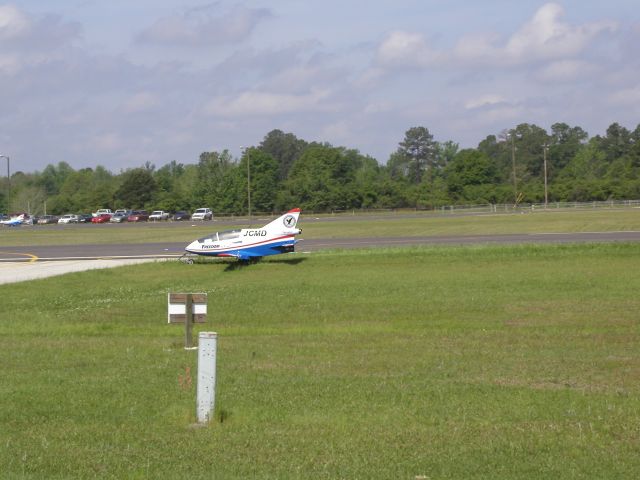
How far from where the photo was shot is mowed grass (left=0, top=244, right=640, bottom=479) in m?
8.88

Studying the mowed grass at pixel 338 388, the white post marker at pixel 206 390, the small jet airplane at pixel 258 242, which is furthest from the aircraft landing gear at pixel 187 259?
the white post marker at pixel 206 390

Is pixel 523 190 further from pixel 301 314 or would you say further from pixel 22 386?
pixel 22 386

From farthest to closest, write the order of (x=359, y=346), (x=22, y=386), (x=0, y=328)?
(x=0, y=328) → (x=359, y=346) → (x=22, y=386)

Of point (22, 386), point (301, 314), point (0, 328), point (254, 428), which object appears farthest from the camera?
point (301, 314)

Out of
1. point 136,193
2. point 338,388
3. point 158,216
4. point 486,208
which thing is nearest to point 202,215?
point 158,216

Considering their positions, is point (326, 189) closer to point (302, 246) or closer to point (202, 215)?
point (202, 215)

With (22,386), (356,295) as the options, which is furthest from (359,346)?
(356,295)

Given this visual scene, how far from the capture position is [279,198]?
491 ft

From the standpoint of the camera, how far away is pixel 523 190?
483ft

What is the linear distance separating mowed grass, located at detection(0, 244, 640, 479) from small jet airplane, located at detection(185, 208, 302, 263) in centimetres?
1222

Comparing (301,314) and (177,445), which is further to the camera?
(301,314)

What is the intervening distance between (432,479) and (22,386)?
7014mm

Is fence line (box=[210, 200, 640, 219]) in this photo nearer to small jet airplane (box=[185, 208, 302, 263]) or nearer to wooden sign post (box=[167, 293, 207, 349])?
small jet airplane (box=[185, 208, 302, 263])

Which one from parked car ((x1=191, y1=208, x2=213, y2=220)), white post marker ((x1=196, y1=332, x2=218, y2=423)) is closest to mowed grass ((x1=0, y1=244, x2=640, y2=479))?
white post marker ((x1=196, y1=332, x2=218, y2=423))
